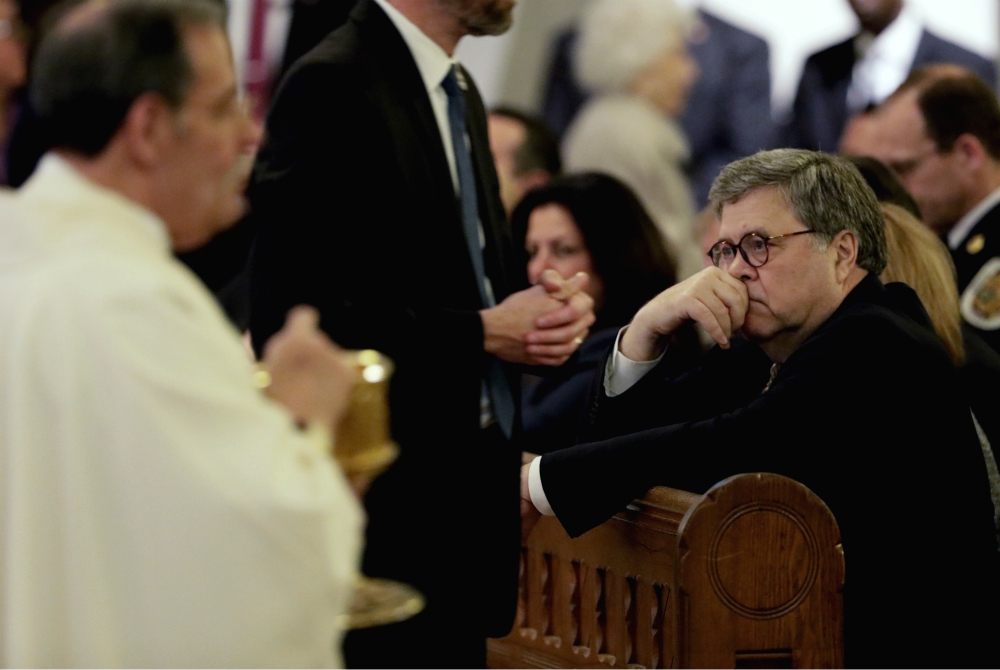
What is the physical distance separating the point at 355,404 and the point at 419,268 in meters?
0.91

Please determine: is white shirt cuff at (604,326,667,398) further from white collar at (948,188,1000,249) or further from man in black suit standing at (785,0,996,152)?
man in black suit standing at (785,0,996,152)

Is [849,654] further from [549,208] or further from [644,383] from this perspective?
[549,208]

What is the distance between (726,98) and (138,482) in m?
6.27

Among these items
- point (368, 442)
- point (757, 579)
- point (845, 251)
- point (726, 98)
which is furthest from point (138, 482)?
point (726, 98)

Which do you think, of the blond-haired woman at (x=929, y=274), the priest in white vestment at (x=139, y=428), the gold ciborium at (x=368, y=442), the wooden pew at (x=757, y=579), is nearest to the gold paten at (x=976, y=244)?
the blond-haired woman at (x=929, y=274)

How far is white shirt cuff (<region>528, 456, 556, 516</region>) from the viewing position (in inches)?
118

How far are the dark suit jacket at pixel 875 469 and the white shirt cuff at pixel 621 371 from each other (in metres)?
0.33

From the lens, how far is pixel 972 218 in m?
4.96

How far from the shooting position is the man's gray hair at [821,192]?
303 cm

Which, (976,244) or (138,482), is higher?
(976,244)

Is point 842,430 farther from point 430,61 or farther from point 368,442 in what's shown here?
point 368,442

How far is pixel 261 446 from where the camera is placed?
5.67 ft

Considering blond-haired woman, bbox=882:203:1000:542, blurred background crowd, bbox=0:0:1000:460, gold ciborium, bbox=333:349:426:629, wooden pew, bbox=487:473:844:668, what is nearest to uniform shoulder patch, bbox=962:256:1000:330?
blurred background crowd, bbox=0:0:1000:460

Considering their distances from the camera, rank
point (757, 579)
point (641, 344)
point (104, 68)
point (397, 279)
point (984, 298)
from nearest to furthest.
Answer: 1. point (104, 68)
2. point (757, 579)
3. point (397, 279)
4. point (641, 344)
5. point (984, 298)
